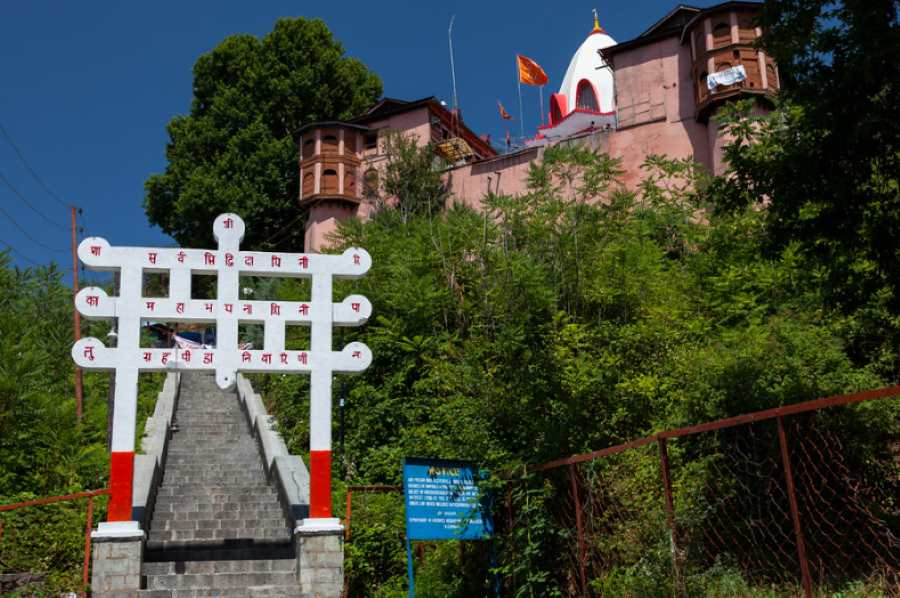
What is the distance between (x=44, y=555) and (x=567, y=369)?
7687 millimetres

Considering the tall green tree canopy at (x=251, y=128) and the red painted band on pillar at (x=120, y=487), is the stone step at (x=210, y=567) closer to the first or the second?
the red painted band on pillar at (x=120, y=487)

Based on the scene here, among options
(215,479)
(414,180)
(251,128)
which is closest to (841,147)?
(215,479)

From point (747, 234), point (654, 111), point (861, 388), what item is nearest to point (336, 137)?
point (654, 111)

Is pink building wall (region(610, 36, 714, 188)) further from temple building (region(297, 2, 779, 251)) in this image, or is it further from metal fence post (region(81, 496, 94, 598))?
metal fence post (region(81, 496, 94, 598))

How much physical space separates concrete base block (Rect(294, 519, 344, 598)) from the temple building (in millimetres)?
16656

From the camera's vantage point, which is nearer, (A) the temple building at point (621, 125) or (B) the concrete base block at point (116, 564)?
(B) the concrete base block at point (116, 564)

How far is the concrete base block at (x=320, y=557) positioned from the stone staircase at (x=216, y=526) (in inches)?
9.8

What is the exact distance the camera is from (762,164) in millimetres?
9602

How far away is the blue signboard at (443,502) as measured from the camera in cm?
991

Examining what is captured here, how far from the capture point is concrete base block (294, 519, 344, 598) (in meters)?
12.3

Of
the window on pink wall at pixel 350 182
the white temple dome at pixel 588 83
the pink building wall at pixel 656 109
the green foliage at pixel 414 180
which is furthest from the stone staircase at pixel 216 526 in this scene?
the white temple dome at pixel 588 83

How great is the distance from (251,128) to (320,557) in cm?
2797

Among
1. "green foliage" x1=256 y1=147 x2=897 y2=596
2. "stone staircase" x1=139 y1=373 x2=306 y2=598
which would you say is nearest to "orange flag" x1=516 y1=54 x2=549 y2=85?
"green foliage" x1=256 y1=147 x2=897 y2=596

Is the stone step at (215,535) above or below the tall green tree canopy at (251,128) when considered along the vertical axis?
below
